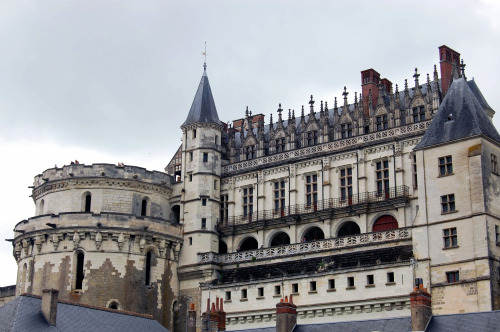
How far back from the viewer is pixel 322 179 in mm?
55812

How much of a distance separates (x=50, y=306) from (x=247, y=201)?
23032 millimetres

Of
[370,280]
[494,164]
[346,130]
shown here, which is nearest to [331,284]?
[370,280]

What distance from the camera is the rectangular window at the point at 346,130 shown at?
184 ft

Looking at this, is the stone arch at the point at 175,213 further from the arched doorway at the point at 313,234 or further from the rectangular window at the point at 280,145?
the arched doorway at the point at 313,234

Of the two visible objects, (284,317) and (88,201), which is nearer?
(284,317)

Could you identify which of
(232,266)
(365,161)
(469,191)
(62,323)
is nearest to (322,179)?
(365,161)

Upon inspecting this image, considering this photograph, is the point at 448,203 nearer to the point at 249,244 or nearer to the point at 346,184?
the point at 346,184

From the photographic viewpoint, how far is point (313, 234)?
185ft

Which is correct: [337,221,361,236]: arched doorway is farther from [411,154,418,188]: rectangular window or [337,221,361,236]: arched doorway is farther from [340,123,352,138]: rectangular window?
[340,123,352,138]: rectangular window

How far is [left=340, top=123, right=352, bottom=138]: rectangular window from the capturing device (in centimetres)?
5600

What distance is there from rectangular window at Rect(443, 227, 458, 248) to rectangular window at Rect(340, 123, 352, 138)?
499 inches

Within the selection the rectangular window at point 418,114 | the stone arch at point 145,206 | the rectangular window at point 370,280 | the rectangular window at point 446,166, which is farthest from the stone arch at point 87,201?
the rectangular window at point 446,166

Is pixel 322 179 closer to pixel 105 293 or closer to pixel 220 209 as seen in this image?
pixel 220 209

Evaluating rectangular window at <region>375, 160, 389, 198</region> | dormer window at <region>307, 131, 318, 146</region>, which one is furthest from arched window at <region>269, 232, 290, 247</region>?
rectangular window at <region>375, 160, 389, 198</region>
